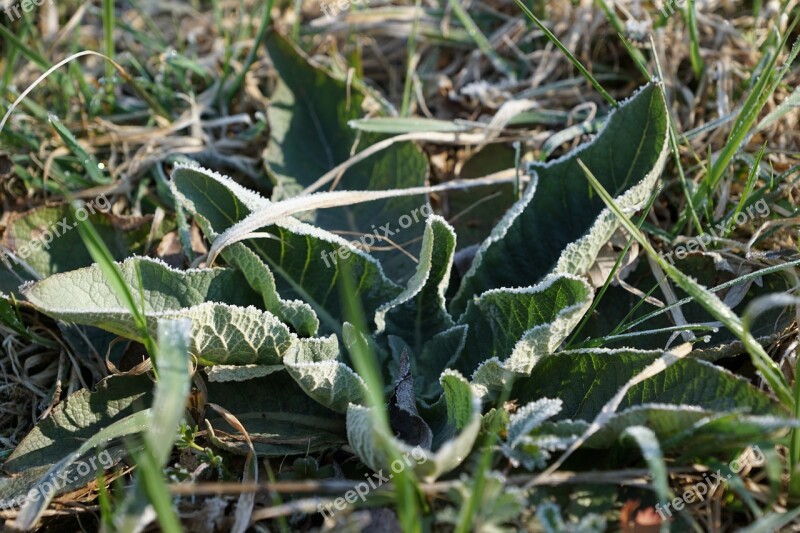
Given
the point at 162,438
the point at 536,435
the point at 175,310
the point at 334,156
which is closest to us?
the point at 162,438

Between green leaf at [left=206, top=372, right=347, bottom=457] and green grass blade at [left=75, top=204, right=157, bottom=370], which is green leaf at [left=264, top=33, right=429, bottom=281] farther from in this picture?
green grass blade at [left=75, top=204, right=157, bottom=370]

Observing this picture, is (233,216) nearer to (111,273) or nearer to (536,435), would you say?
(111,273)

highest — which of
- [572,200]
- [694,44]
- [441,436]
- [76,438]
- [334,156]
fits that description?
[694,44]

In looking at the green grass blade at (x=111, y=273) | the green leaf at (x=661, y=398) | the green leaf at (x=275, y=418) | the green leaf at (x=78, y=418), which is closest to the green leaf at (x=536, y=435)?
the green leaf at (x=661, y=398)

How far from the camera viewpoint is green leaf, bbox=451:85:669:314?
A: 1.70 meters

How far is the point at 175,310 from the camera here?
146 cm

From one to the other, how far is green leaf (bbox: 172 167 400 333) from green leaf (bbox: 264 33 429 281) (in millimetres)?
201

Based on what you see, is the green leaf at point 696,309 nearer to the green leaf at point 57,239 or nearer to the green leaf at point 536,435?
the green leaf at point 536,435

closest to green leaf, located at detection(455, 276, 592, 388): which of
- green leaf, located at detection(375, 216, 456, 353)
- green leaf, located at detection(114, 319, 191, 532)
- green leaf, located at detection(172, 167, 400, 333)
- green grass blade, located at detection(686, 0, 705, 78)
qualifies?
green leaf, located at detection(375, 216, 456, 353)

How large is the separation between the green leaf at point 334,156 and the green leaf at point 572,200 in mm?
277

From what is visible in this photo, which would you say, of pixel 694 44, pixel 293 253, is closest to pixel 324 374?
pixel 293 253

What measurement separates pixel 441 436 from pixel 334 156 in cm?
95

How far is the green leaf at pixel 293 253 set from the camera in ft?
5.41

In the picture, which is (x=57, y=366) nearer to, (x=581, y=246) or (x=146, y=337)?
(x=146, y=337)
